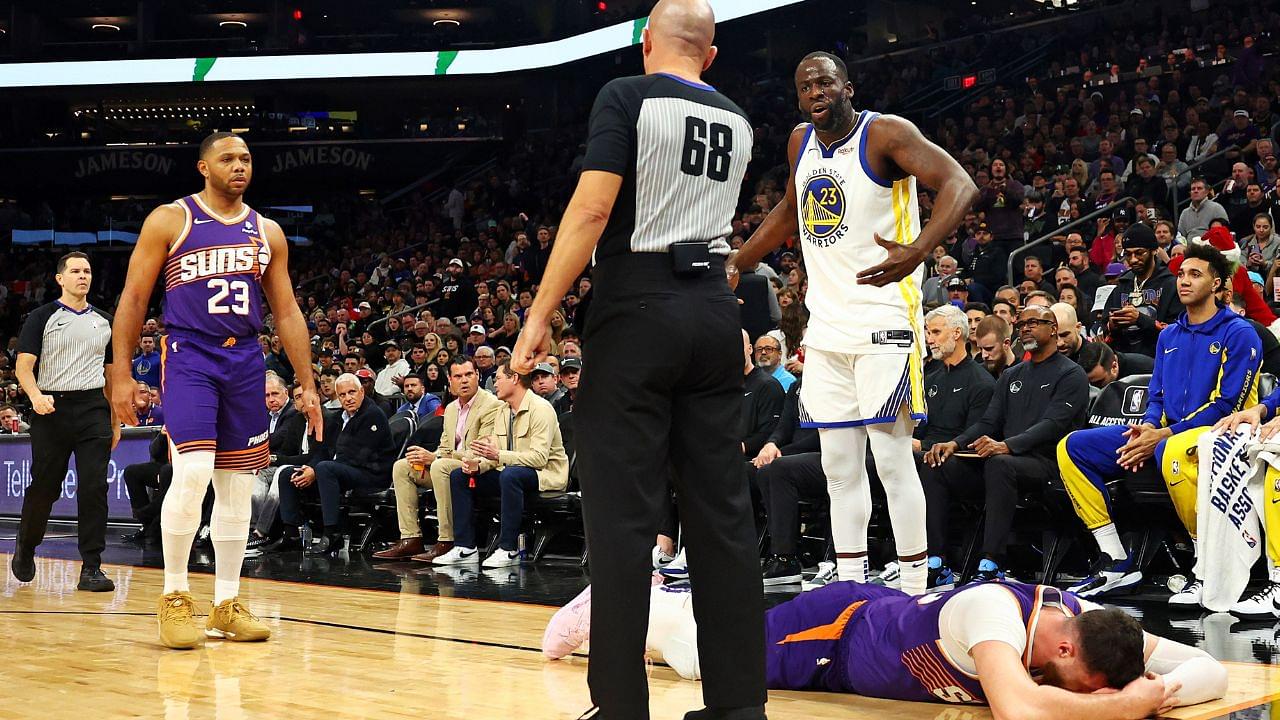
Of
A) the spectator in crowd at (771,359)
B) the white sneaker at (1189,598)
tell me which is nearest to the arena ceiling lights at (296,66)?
the spectator in crowd at (771,359)

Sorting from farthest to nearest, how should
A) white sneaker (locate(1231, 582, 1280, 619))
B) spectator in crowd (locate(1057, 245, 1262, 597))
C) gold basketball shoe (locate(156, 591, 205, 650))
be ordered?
spectator in crowd (locate(1057, 245, 1262, 597)) < white sneaker (locate(1231, 582, 1280, 619)) < gold basketball shoe (locate(156, 591, 205, 650))

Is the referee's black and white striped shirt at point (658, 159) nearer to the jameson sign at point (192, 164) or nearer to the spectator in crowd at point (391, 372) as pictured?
the spectator in crowd at point (391, 372)

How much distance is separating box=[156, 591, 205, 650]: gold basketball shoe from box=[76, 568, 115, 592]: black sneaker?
7.53 feet

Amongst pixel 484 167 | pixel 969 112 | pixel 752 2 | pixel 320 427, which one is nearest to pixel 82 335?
pixel 320 427

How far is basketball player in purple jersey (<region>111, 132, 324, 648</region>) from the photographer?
4.60 metres

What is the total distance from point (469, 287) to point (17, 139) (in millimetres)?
14813

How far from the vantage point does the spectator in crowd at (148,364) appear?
1456 cm

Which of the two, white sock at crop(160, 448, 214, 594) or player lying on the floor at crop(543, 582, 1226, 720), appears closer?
player lying on the floor at crop(543, 582, 1226, 720)

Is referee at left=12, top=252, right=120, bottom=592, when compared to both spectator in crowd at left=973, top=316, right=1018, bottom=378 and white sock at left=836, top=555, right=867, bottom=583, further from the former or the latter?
spectator in crowd at left=973, top=316, right=1018, bottom=378

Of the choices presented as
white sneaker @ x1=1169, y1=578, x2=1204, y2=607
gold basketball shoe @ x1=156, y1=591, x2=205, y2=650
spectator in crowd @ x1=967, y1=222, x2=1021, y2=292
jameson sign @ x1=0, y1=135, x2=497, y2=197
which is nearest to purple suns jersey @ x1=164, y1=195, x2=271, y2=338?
gold basketball shoe @ x1=156, y1=591, x2=205, y2=650

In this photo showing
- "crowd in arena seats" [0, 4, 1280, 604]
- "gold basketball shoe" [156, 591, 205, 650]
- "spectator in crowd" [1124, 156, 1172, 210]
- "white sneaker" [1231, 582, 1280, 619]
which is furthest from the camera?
"spectator in crowd" [1124, 156, 1172, 210]

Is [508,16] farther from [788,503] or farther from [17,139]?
[788,503]

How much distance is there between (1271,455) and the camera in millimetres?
5000

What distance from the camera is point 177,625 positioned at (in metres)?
4.50
